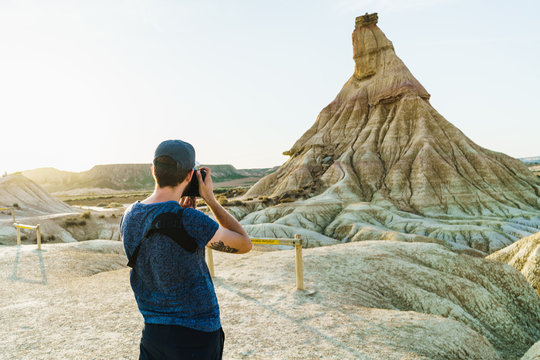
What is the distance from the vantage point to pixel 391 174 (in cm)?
4303

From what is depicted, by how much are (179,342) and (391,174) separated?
144 feet

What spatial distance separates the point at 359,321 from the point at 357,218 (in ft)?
98.3

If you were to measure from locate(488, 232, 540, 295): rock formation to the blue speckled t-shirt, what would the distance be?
47.5ft

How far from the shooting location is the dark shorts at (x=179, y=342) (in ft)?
6.72

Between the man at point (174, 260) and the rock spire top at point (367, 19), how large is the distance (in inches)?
2454

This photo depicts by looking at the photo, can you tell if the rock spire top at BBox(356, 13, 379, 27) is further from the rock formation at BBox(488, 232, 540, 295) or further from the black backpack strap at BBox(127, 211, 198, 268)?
the black backpack strap at BBox(127, 211, 198, 268)

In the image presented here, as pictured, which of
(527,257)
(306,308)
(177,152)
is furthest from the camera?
(527,257)

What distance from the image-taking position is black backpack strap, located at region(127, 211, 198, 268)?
1984 mm

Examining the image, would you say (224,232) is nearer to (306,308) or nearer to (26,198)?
(306,308)

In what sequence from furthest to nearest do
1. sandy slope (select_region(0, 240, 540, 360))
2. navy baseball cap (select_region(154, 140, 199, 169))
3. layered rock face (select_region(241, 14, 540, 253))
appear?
layered rock face (select_region(241, 14, 540, 253)), sandy slope (select_region(0, 240, 540, 360)), navy baseball cap (select_region(154, 140, 199, 169))

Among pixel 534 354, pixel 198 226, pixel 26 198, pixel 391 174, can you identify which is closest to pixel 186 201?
pixel 198 226

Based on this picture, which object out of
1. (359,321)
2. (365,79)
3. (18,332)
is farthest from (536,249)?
(365,79)

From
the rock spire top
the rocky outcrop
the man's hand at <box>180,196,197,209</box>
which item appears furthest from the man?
the rock spire top

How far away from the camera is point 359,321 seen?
5.89 m
